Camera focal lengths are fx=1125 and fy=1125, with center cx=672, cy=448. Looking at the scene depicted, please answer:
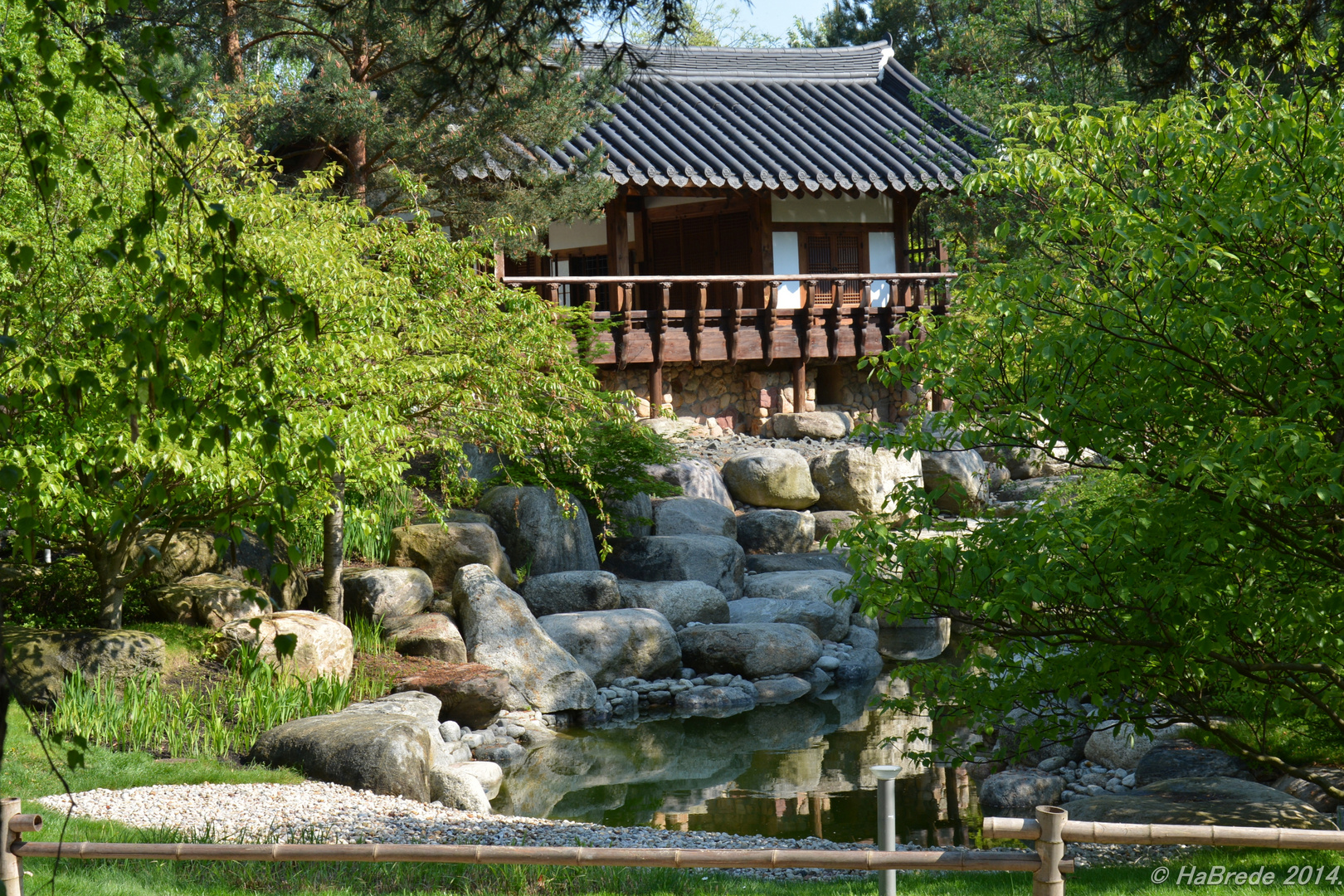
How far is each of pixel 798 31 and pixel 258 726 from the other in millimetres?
39188

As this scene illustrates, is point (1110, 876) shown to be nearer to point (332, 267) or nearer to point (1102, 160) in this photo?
point (1102, 160)

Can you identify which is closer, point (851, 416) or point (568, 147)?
point (568, 147)

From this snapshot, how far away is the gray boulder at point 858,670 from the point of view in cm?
1308

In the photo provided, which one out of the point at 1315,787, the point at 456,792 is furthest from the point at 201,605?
the point at 1315,787

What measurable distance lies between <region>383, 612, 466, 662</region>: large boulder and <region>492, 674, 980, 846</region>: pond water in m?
1.47

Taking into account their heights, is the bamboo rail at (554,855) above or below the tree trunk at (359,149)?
below

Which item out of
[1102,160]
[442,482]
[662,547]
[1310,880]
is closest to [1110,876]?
[1310,880]

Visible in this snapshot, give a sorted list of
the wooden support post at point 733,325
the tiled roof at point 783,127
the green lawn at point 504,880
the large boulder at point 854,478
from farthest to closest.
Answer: the wooden support post at point 733,325, the tiled roof at point 783,127, the large boulder at point 854,478, the green lawn at point 504,880

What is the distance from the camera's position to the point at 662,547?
14.5 metres

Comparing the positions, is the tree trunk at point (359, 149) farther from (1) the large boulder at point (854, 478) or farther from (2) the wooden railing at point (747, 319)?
(1) the large boulder at point (854, 478)

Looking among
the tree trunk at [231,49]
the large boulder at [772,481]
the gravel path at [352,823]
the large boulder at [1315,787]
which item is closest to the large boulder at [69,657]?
the gravel path at [352,823]

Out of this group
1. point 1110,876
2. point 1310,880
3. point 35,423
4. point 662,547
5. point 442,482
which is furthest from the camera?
point 662,547

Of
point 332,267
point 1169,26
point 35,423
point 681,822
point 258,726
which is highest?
point 1169,26

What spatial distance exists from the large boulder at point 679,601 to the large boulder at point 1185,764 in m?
5.64
